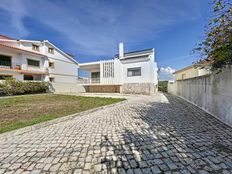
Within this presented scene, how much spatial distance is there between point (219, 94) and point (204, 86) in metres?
2.07

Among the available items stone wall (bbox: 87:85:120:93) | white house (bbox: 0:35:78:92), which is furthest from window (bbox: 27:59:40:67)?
stone wall (bbox: 87:85:120:93)

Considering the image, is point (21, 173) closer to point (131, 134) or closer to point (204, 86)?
point (131, 134)

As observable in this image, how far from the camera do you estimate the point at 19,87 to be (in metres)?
19.7

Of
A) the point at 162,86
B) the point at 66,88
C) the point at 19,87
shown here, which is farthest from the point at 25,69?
the point at 162,86

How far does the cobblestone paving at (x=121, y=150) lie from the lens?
2664mm

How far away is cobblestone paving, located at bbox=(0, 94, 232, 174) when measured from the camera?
8.74 feet

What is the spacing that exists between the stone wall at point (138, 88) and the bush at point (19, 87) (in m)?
13.9

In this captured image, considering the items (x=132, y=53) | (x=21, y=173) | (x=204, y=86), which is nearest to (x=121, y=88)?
(x=132, y=53)

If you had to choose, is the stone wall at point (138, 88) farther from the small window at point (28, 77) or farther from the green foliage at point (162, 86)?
the small window at point (28, 77)

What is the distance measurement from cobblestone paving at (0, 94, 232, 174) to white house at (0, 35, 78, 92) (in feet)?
75.0

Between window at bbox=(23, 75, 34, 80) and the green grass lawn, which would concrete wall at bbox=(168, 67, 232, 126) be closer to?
the green grass lawn

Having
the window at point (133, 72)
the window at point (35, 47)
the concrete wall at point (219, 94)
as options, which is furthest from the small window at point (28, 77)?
the concrete wall at point (219, 94)

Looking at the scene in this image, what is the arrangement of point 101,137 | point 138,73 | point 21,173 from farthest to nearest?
point 138,73 → point 101,137 → point 21,173

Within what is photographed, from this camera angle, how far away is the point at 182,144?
3596 millimetres
